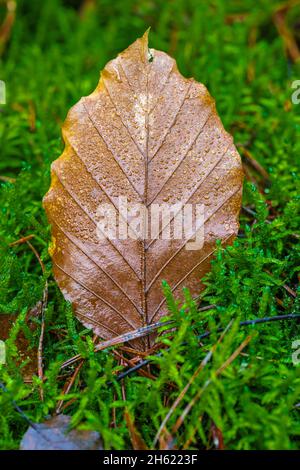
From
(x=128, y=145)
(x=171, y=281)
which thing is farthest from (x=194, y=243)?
(x=128, y=145)

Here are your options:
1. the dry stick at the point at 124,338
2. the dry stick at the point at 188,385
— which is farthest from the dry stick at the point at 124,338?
the dry stick at the point at 188,385

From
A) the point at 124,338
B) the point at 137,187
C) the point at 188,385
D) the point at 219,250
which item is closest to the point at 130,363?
the point at 124,338

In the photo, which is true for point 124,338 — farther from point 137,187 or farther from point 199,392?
point 137,187

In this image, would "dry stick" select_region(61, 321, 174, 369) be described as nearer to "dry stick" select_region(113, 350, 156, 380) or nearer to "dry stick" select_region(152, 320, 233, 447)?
"dry stick" select_region(113, 350, 156, 380)

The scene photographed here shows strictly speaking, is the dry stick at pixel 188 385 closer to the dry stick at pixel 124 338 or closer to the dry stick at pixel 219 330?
Result: the dry stick at pixel 219 330

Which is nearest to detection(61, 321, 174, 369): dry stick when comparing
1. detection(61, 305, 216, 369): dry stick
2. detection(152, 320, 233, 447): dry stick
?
detection(61, 305, 216, 369): dry stick
